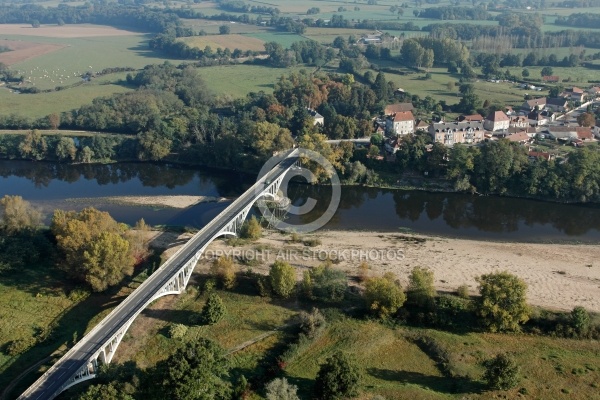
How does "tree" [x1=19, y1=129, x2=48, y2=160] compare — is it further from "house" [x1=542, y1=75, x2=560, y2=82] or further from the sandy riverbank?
"house" [x1=542, y1=75, x2=560, y2=82]

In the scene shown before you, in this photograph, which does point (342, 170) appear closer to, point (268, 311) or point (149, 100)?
point (268, 311)

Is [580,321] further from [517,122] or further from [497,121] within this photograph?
[517,122]

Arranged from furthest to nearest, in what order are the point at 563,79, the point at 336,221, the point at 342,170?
1. the point at 563,79
2. the point at 342,170
3. the point at 336,221

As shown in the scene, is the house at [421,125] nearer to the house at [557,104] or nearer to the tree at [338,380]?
the house at [557,104]

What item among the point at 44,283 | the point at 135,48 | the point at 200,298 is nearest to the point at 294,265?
the point at 200,298

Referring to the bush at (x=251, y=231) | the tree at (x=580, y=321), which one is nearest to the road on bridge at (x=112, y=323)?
the bush at (x=251, y=231)

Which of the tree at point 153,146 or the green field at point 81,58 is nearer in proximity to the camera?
the tree at point 153,146

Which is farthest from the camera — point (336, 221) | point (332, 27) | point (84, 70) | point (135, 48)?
point (332, 27)
